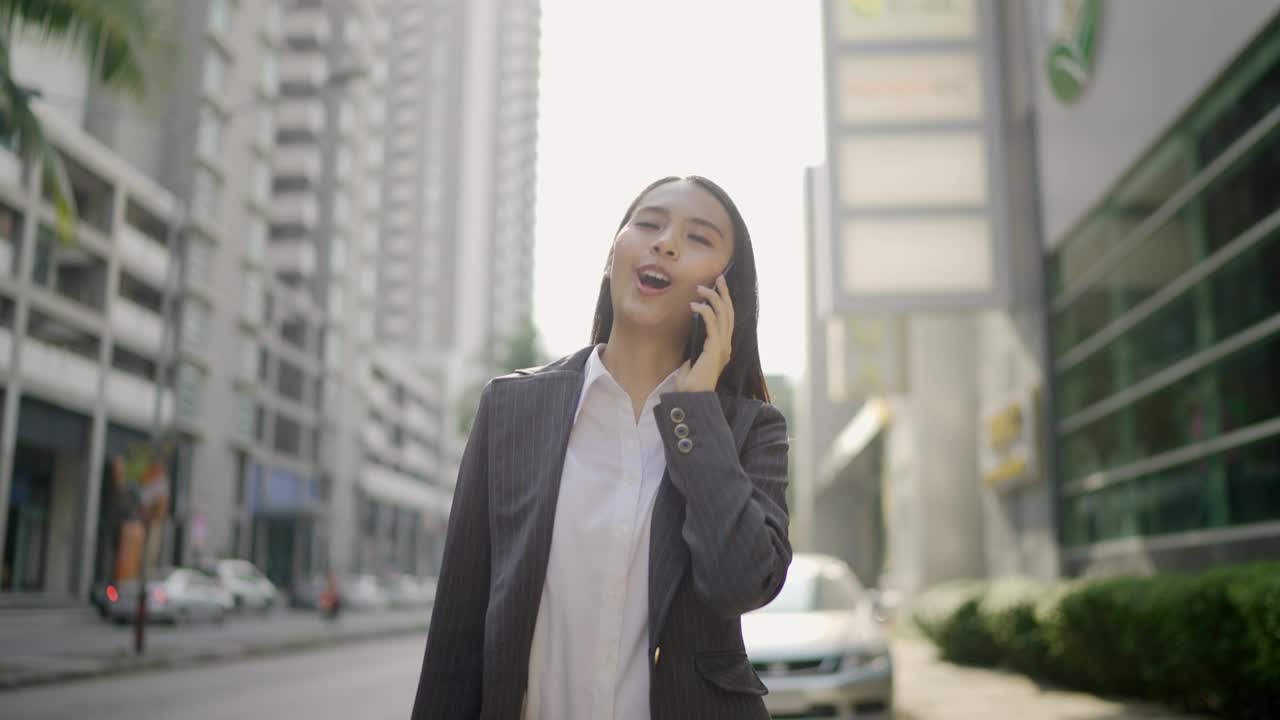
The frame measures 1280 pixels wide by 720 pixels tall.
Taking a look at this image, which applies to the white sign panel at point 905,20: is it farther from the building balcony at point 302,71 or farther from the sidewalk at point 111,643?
the building balcony at point 302,71

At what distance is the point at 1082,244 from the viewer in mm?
17547

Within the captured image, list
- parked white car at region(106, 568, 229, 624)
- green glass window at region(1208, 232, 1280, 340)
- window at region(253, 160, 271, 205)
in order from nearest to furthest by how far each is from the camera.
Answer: green glass window at region(1208, 232, 1280, 340)
parked white car at region(106, 568, 229, 624)
window at region(253, 160, 271, 205)

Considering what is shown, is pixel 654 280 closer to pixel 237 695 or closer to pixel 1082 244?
pixel 237 695

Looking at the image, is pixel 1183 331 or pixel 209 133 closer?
pixel 1183 331

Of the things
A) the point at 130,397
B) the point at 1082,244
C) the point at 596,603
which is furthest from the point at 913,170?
the point at 130,397

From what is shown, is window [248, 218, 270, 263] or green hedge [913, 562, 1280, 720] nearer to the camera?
green hedge [913, 562, 1280, 720]

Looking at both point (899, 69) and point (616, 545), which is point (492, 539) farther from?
point (899, 69)

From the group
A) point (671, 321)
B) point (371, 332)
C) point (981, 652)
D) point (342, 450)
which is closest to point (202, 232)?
point (342, 450)

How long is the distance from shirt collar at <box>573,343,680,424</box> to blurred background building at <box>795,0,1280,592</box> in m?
11.0

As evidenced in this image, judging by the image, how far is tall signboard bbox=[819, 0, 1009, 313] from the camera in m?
18.2

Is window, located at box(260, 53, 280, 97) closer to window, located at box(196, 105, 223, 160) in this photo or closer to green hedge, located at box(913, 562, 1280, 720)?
window, located at box(196, 105, 223, 160)

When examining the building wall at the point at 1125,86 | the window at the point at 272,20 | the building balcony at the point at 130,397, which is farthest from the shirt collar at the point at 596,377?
the window at the point at 272,20

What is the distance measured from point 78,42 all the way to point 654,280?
1162 cm

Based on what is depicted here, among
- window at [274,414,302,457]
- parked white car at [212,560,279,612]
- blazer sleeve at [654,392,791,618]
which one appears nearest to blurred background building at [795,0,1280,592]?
blazer sleeve at [654,392,791,618]
